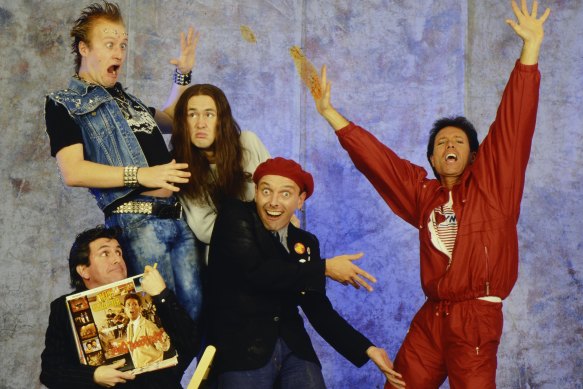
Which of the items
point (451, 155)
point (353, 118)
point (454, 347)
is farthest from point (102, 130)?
point (353, 118)

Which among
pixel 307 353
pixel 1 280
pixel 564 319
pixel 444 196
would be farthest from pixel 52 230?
pixel 564 319

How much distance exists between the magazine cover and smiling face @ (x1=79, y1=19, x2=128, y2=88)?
0.84m

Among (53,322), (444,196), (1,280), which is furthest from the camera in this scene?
(1,280)

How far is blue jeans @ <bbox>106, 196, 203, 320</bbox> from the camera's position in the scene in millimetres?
2990

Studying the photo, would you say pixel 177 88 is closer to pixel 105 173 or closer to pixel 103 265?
pixel 105 173

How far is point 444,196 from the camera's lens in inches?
126

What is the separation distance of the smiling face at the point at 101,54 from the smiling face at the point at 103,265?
64 centimetres

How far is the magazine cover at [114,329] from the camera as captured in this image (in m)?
2.77

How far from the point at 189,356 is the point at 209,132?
921 mm

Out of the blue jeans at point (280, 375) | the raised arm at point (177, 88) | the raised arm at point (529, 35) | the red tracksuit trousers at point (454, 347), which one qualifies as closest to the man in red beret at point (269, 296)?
the blue jeans at point (280, 375)

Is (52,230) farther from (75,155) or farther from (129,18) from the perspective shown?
(75,155)

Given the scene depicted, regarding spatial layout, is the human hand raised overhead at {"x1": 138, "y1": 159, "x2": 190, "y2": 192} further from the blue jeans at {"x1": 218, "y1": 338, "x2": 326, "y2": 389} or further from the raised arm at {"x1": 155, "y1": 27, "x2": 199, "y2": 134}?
the blue jeans at {"x1": 218, "y1": 338, "x2": 326, "y2": 389}

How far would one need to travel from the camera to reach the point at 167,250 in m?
3.04

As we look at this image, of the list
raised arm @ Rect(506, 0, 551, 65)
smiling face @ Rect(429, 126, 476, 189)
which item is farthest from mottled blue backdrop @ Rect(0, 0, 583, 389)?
raised arm @ Rect(506, 0, 551, 65)
